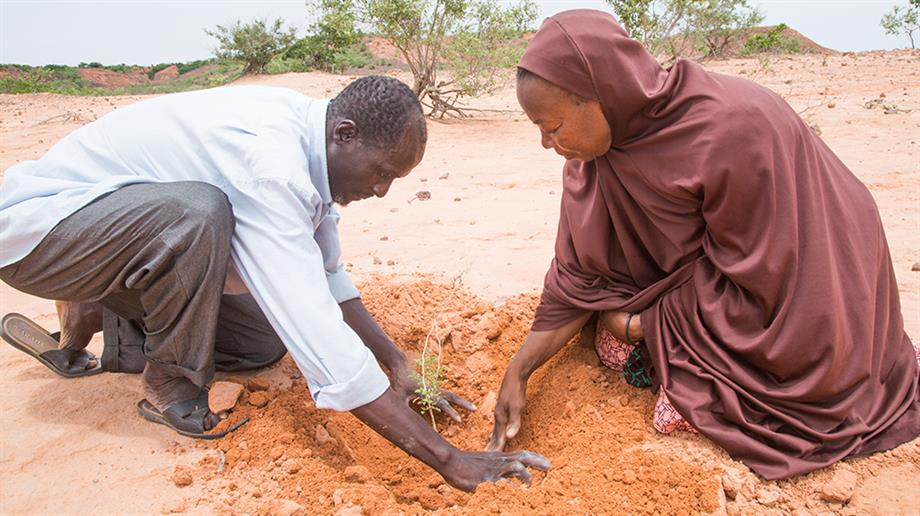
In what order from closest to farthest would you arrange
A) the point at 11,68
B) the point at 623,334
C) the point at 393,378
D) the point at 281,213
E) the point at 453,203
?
the point at 281,213 → the point at 623,334 → the point at 393,378 → the point at 453,203 → the point at 11,68

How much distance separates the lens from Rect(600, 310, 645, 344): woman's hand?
2434mm

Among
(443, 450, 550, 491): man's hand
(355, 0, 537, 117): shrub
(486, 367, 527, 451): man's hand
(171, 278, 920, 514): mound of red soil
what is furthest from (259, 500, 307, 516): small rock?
(355, 0, 537, 117): shrub

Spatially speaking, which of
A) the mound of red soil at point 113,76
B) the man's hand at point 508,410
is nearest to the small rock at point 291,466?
the man's hand at point 508,410

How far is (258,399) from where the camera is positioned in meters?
2.61

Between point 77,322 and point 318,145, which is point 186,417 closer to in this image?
point 77,322

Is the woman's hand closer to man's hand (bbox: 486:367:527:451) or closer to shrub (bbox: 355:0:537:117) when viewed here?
man's hand (bbox: 486:367:527:451)

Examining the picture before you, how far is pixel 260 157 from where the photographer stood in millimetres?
2082

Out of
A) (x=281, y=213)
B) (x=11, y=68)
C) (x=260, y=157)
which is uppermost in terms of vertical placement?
(x=260, y=157)

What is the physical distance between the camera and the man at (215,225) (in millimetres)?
1997

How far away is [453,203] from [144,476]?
3.73 metres

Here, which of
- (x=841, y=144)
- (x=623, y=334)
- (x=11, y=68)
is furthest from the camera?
(x=11, y=68)

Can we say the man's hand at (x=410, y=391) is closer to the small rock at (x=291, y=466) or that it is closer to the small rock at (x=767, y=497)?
the small rock at (x=291, y=466)

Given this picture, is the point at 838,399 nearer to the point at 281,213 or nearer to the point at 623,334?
the point at 623,334

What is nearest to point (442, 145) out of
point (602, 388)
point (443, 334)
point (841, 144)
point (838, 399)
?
point (841, 144)
